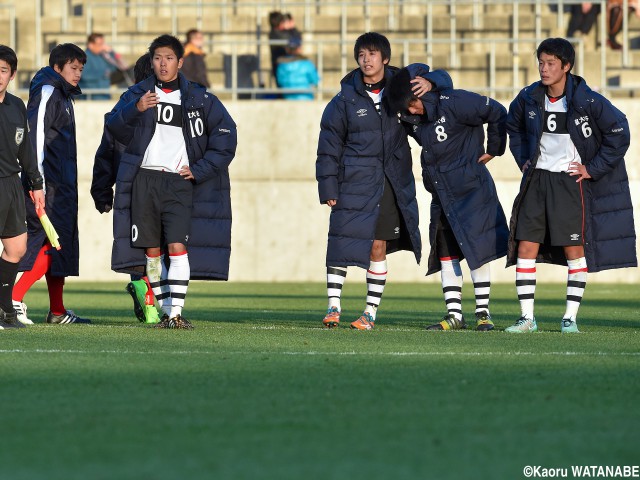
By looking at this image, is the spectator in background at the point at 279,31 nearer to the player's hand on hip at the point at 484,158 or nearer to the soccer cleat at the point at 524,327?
the player's hand on hip at the point at 484,158

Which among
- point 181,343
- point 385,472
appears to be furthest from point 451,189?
point 385,472

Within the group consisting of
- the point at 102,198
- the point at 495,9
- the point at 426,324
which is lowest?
the point at 426,324

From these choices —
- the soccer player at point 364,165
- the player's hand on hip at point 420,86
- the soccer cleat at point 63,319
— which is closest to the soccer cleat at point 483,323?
the soccer player at point 364,165

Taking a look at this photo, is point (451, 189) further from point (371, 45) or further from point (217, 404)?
point (217, 404)

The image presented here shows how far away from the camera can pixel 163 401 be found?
539 centimetres

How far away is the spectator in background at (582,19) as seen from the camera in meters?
21.9

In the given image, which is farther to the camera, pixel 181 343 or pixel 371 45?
pixel 371 45

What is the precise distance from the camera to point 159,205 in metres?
9.12

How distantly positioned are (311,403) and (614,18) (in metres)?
17.7

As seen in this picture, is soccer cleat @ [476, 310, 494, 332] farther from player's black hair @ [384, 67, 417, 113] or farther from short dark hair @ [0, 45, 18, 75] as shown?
short dark hair @ [0, 45, 18, 75]

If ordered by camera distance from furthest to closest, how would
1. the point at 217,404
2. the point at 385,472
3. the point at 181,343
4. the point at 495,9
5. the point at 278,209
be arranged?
the point at 495,9 < the point at 278,209 < the point at 181,343 < the point at 217,404 < the point at 385,472

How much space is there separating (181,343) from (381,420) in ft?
10.3

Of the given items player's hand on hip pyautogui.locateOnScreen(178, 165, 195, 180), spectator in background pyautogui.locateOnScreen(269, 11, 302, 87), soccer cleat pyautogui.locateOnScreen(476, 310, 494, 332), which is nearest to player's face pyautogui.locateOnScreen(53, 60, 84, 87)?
player's hand on hip pyautogui.locateOnScreen(178, 165, 195, 180)

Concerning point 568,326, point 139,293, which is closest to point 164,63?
point 139,293
